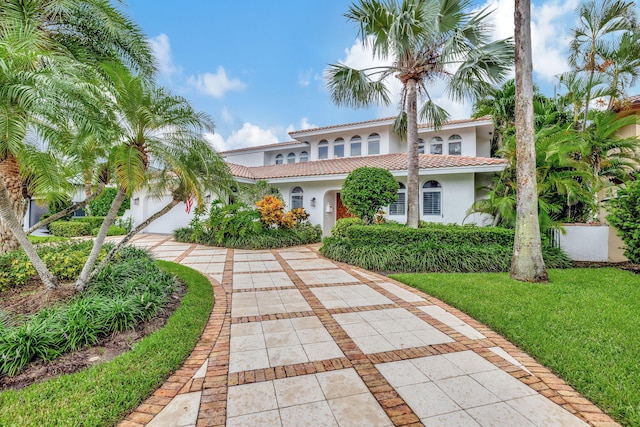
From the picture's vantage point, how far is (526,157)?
6.86 m

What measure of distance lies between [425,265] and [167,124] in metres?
7.35

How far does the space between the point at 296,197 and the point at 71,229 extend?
1373cm

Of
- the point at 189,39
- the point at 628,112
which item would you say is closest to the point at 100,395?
the point at 189,39

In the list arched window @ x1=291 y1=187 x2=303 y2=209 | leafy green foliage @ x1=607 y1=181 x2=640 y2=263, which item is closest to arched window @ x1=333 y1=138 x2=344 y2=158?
arched window @ x1=291 y1=187 x2=303 y2=209

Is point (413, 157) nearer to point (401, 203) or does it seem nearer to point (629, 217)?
point (401, 203)

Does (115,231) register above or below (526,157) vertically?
below

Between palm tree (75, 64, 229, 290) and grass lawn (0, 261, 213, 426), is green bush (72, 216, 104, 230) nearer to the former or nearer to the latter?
palm tree (75, 64, 229, 290)

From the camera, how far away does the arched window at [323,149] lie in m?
18.7

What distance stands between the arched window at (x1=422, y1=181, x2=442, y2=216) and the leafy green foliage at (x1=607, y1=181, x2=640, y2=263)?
19.1 feet

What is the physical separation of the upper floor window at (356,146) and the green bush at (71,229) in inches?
667

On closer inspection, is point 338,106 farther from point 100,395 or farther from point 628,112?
point 628,112

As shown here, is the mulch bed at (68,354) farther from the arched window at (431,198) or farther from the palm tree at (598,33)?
the palm tree at (598,33)

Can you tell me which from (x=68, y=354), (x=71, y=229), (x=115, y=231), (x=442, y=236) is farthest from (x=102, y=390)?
(x=71, y=229)

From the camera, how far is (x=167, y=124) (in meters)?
5.40
